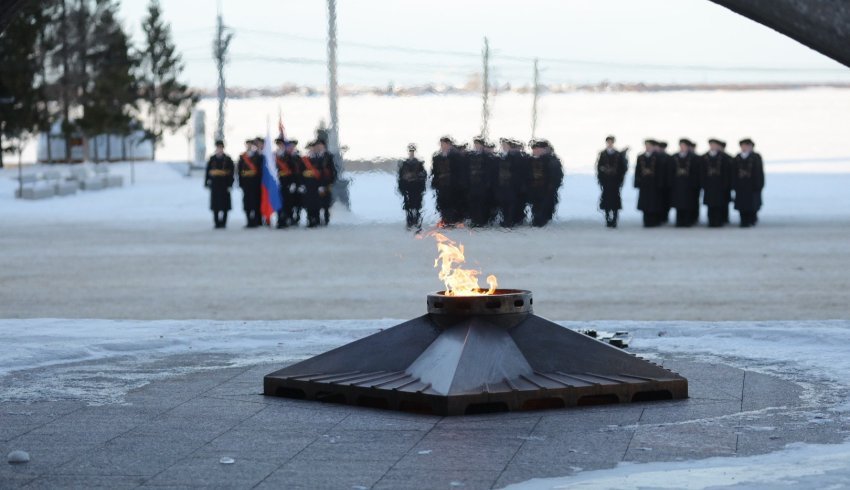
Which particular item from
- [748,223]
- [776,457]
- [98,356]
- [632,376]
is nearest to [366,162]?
[748,223]

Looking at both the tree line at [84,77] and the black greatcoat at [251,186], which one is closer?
the black greatcoat at [251,186]

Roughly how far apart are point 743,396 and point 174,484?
3090mm

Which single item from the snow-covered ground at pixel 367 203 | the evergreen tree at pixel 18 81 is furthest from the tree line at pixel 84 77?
the snow-covered ground at pixel 367 203

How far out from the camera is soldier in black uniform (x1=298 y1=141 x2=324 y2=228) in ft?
77.4

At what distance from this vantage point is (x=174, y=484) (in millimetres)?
5254

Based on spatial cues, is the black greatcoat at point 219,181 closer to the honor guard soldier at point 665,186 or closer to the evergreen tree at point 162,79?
the honor guard soldier at point 665,186

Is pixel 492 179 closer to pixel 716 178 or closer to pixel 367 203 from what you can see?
pixel 716 178

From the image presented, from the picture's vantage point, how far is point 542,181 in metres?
24.4

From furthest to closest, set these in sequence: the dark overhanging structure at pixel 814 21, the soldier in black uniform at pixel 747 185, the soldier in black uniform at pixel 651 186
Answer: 1. the soldier in black uniform at pixel 651 186
2. the soldier in black uniform at pixel 747 185
3. the dark overhanging structure at pixel 814 21

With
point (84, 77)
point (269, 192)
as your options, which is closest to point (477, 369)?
point (269, 192)

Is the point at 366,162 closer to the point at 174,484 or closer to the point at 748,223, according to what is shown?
the point at 748,223

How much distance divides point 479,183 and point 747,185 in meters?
4.24

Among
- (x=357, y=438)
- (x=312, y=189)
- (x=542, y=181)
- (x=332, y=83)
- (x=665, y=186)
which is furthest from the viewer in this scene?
(x=332, y=83)

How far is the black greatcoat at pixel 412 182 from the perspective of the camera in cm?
2408
